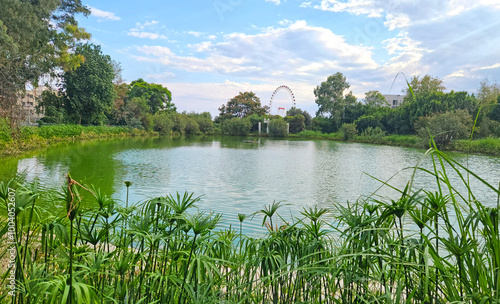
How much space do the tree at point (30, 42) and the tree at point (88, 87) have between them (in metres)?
8.90

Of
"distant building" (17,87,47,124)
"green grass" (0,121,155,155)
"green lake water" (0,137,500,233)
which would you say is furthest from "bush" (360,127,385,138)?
"distant building" (17,87,47,124)

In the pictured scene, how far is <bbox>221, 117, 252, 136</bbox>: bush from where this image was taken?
160 ft

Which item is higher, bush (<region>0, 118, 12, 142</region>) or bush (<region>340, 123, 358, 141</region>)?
bush (<region>340, 123, 358, 141</region>)

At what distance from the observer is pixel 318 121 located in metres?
50.8

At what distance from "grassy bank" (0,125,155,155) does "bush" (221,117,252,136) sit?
1522 centimetres

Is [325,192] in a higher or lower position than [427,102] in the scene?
lower

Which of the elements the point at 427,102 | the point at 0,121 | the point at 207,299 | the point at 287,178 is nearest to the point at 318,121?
the point at 427,102

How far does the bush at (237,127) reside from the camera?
48.8 m

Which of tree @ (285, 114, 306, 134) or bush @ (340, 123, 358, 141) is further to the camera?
tree @ (285, 114, 306, 134)

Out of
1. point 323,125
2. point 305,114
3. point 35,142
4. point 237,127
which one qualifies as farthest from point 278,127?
point 35,142

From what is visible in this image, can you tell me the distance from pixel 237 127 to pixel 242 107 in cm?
1442

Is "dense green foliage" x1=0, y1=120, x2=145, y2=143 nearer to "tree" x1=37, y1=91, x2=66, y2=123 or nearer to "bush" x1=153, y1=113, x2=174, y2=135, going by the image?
"tree" x1=37, y1=91, x2=66, y2=123

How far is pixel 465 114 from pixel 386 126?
42.9 ft

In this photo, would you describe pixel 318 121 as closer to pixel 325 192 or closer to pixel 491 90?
pixel 491 90
